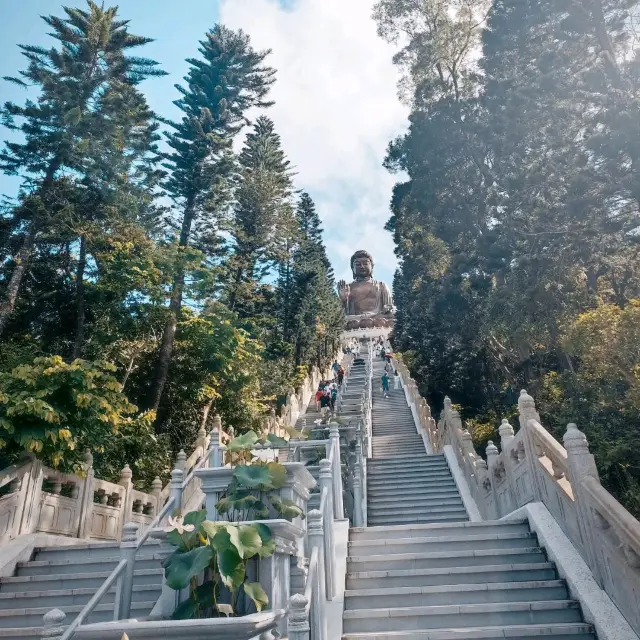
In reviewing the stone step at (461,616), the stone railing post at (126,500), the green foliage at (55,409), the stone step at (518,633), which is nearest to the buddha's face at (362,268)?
the stone railing post at (126,500)

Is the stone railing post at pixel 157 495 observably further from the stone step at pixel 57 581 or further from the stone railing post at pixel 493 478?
the stone railing post at pixel 493 478

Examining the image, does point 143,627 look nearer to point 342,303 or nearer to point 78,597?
point 78,597

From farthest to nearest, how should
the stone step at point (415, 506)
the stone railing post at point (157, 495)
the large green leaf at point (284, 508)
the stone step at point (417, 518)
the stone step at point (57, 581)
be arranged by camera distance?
the stone step at point (415, 506) → the stone railing post at point (157, 495) → the stone step at point (417, 518) → the stone step at point (57, 581) → the large green leaf at point (284, 508)

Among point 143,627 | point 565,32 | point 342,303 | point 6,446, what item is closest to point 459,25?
point 565,32

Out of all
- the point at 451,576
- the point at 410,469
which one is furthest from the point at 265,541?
the point at 410,469

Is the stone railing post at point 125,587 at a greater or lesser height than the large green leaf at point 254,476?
lesser

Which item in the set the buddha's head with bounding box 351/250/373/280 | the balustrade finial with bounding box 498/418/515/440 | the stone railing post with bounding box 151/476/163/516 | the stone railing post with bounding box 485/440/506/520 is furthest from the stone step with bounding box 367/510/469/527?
the buddha's head with bounding box 351/250/373/280

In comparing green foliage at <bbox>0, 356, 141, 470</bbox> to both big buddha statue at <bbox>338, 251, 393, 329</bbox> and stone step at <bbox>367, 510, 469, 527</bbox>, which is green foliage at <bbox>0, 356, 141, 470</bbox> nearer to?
stone step at <bbox>367, 510, 469, 527</bbox>

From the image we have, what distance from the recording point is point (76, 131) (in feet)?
39.1

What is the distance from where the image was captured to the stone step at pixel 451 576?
4914 mm

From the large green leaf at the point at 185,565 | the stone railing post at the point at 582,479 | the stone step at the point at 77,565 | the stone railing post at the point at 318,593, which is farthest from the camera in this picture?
the stone step at the point at 77,565

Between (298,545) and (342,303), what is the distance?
146ft

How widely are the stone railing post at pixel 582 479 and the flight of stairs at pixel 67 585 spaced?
3.88m

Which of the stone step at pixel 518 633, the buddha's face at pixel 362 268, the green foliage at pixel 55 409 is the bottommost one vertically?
the stone step at pixel 518 633
